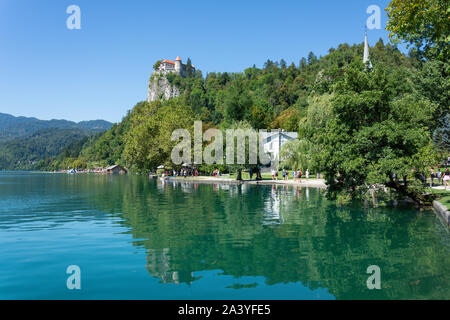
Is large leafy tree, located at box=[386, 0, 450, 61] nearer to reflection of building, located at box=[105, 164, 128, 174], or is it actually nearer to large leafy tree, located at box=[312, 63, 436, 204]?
large leafy tree, located at box=[312, 63, 436, 204]

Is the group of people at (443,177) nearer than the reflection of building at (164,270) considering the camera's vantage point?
No

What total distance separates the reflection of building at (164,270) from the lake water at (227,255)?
27 mm

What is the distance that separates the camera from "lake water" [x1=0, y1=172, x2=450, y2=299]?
8.95 meters

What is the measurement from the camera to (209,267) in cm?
1088

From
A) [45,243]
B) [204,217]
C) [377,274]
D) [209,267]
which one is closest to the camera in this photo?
[377,274]

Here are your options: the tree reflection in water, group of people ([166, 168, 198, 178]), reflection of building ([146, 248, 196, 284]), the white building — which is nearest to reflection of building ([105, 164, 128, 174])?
group of people ([166, 168, 198, 178])

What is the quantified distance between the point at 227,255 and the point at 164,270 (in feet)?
8.04

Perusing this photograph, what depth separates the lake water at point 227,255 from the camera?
8.95 m

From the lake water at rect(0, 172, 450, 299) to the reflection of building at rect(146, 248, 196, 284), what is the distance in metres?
0.03

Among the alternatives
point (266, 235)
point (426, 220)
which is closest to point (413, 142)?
point (426, 220)

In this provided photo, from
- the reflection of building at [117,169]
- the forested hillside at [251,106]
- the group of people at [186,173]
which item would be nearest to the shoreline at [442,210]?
the forested hillside at [251,106]

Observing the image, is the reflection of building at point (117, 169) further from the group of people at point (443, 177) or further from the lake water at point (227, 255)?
the lake water at point (227, 255)
